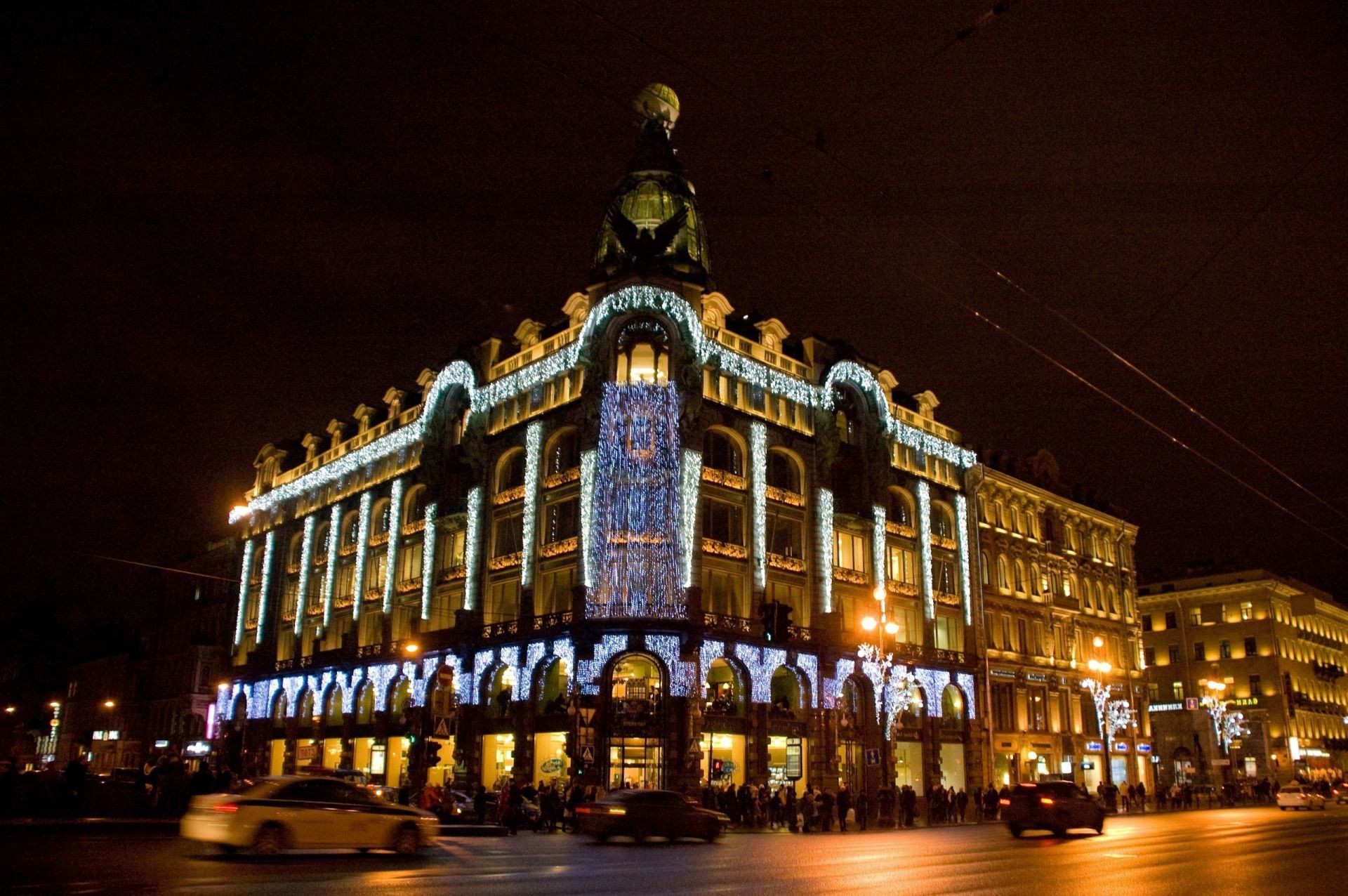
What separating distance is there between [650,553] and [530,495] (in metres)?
7.10

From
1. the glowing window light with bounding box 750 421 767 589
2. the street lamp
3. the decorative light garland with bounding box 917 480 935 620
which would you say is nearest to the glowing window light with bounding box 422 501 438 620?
the glowing window light with bounding box 750 421 767 589

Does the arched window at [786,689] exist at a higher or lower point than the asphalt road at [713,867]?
higher

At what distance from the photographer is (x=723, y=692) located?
142ft

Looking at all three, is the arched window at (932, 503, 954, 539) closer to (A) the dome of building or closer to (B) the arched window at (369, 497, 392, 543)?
(A) the dome of building

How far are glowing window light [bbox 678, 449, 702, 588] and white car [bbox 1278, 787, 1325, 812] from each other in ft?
83.9

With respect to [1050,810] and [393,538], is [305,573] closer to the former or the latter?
[393,538]

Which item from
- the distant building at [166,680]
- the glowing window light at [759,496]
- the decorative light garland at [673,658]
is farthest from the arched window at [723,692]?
the distant building at [166,680]

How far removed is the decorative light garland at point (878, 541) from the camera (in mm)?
51812

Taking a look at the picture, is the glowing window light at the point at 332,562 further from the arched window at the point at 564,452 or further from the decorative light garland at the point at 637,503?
the decorative light garland at the point at 637,503

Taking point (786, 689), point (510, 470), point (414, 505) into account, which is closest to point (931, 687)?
point (786, 689)

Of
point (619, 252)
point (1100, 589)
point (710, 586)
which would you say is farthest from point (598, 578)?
point (1100, 589)

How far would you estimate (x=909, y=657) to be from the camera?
171 ft

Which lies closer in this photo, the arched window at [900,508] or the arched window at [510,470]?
the arched window at [510,470]

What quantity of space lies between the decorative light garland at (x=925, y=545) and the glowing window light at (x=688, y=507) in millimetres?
15853
